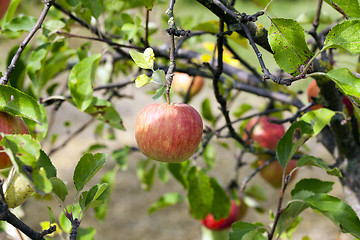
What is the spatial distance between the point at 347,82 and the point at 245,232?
0.25 m

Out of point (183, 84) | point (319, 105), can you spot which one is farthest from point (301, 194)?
point (183, 84)

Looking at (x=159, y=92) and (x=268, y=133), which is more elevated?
(x=159, y=92)

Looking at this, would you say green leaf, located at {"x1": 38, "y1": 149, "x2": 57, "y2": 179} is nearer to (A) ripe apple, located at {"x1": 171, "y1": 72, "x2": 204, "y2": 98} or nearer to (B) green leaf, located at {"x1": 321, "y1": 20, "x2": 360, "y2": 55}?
(B) green leaf, located at {"x1": 321, "y1": 20, "x2": 360, "y2": 55}

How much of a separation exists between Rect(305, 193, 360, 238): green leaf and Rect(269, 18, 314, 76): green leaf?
19 centimetres

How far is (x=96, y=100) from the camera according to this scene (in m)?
0.68

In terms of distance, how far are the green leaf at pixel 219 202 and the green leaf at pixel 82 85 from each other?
408 mm

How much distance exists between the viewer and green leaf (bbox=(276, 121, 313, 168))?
57 centimetres

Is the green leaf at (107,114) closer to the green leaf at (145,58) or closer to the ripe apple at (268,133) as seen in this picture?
→ the green leaf at (145,58)

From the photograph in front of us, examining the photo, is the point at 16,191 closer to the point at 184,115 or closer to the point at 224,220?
the point at 184,115

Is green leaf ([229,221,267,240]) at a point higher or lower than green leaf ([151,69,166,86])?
lower

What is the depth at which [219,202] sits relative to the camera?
0.91 meters

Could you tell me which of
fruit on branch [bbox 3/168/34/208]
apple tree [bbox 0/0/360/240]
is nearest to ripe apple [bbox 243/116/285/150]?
apple tree [bbox 0/0/360/240]

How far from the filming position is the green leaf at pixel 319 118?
1.82 feet

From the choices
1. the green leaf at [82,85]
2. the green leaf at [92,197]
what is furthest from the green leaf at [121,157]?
the green leaf at [92,197]
